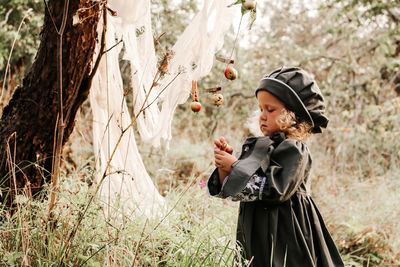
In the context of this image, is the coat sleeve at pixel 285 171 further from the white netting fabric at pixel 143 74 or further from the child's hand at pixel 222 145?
the white netting fabric at pixel 143 74

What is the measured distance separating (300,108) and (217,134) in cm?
482

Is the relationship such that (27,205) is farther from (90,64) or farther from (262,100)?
(262,100)

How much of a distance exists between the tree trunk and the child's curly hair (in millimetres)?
989

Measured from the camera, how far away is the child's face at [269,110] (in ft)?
5.76

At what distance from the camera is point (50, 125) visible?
1.99m

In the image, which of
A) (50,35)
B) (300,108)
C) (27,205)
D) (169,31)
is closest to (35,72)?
(50,35)

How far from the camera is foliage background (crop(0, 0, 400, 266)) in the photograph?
169 cm

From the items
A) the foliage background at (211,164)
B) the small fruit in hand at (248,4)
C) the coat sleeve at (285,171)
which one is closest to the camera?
the small fruit in hand at (248,4)

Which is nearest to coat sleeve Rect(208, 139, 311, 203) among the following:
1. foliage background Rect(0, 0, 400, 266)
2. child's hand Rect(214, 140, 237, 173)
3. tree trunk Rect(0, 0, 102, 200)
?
child's hand Rect(214, 140, 237, 173)

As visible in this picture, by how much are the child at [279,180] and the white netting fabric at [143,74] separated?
32cm

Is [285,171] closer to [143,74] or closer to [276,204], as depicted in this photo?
[276,204]

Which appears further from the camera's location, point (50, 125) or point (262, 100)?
point (50, 125)

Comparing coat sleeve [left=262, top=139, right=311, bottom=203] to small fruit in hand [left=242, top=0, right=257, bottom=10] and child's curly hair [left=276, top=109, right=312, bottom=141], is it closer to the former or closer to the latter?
child's curly hair [left=276, top=109, right=312, bottom=141]

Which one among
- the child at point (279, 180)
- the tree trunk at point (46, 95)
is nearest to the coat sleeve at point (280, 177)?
the child at point (279, 180)
